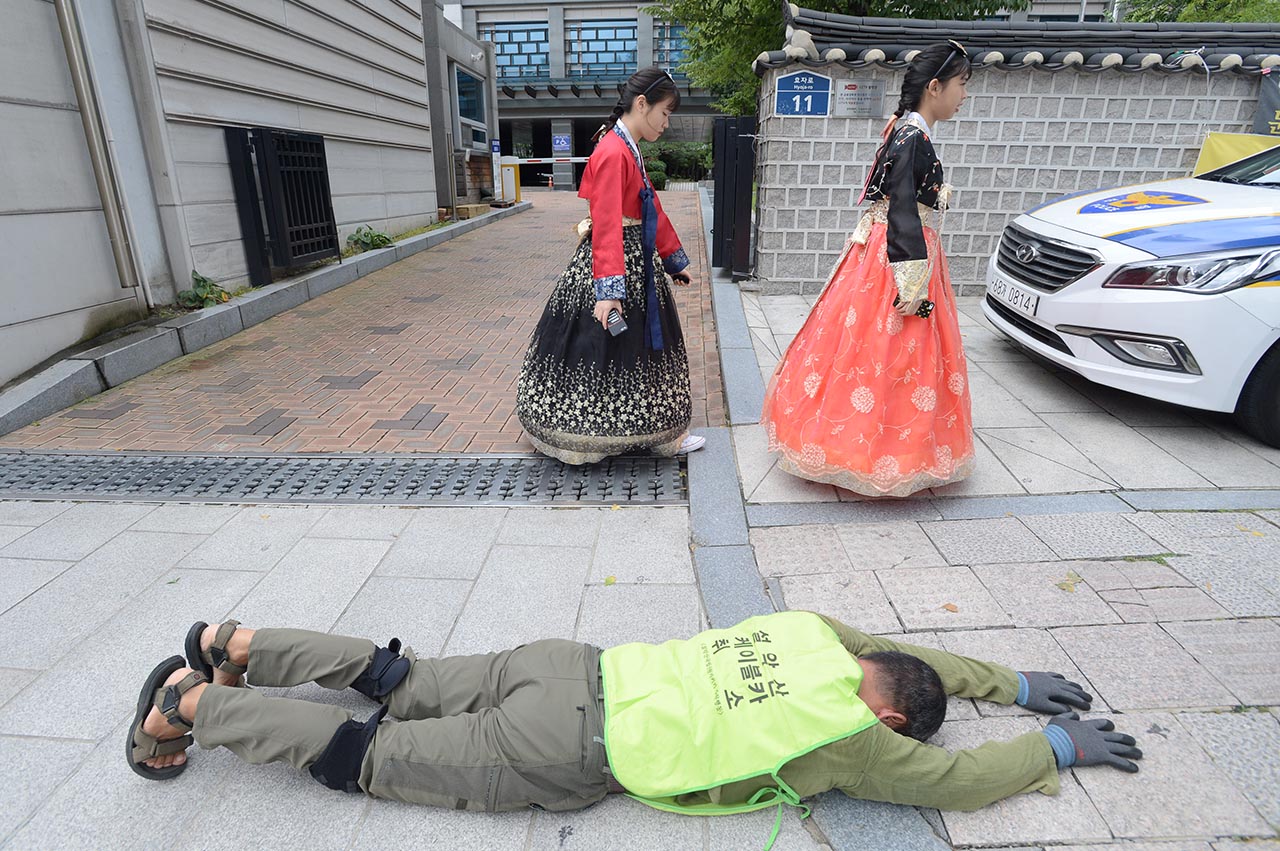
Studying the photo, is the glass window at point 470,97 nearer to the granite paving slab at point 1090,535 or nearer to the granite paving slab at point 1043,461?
the granite paving slab at point 1043,461

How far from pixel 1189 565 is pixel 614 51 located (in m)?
38.0

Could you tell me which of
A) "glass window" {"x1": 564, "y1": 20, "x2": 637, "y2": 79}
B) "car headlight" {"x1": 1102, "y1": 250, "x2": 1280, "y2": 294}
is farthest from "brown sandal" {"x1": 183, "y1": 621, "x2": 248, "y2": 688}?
"glass window" {"x1": 564, "y1": 20, "x2": 637, "y2": 79}

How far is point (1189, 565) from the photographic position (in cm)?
288

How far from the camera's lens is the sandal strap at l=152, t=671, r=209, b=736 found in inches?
76.6

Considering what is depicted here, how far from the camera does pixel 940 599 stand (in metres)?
2.72

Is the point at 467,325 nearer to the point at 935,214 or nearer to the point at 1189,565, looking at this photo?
the point at 935,214

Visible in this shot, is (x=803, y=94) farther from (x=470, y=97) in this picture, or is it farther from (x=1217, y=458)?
(x=470, y=97)

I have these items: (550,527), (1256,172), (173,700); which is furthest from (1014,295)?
(173,700)

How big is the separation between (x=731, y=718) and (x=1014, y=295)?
3.93m

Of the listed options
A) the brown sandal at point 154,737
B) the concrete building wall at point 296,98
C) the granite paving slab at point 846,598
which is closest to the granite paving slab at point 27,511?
the brown sandal at point 154,737

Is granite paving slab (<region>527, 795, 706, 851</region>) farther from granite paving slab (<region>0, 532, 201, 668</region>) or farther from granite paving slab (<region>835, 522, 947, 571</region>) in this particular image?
granite paving slab (<region>0, 532, 201, 668</region>)

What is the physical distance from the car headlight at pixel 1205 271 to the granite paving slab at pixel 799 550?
2.25m

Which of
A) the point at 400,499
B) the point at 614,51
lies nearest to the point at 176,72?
the point at 400,499

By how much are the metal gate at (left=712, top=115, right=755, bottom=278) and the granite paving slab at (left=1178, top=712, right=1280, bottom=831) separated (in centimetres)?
613
